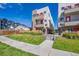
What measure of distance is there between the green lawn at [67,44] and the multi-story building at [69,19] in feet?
0.51

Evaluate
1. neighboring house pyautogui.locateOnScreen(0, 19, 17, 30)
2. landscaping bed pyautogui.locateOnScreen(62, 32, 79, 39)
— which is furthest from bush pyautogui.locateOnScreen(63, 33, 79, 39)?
neighboring house pyautogui.locateOnScreen(0, 19, 17, 30)

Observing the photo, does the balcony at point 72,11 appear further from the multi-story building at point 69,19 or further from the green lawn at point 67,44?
the green lawn at point 67,44

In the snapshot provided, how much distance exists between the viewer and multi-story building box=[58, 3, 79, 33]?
9.83ft

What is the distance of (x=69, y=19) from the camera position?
3051 millimetres

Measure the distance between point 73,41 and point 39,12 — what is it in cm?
68

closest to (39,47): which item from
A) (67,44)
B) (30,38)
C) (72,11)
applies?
(30,38)

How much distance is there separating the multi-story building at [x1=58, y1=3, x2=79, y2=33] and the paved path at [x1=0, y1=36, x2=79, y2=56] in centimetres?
31

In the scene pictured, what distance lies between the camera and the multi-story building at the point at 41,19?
3016 millimetres

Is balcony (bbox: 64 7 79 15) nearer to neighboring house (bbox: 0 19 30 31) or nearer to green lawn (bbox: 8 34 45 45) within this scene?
green lawn (bbox: 8 34 45 45)

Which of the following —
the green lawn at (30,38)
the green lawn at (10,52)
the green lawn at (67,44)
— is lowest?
the green lawn at (10,52)

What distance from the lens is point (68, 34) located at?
3002 mm

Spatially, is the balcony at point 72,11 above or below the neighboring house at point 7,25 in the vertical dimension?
above

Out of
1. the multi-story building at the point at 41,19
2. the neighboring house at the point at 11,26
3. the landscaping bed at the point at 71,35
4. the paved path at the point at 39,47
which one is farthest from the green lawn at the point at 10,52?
the landscaping bed at the point at 71,35

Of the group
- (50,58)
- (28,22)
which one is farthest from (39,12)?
(50,58)
